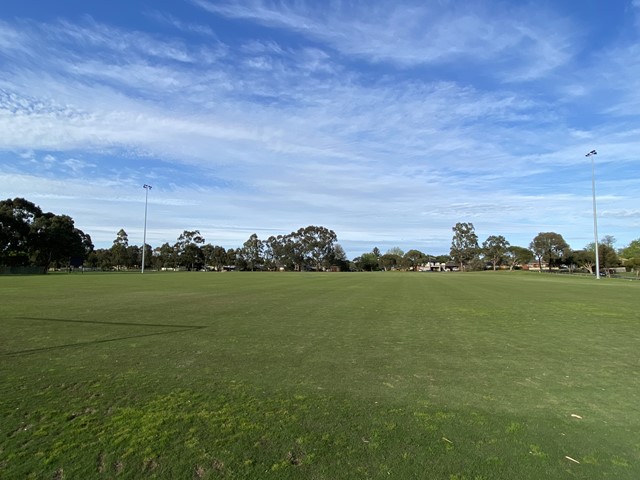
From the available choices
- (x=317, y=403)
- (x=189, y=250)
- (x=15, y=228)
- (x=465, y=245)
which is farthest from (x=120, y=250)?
(x=317, y=403)

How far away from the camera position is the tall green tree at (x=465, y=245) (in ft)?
455

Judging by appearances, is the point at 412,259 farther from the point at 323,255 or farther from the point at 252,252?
the point at 252,252

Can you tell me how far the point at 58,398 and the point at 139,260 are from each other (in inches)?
6383

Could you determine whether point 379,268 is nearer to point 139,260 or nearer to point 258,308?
point 139,260

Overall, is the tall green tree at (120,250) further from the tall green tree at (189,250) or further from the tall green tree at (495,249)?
the tall green tree at (495,249)

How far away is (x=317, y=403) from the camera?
5.30 meters


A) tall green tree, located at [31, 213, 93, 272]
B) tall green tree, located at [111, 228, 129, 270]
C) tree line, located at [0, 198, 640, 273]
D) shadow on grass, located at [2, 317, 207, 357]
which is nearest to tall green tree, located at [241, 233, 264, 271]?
tree line, located at [0, 198, 640, 273]

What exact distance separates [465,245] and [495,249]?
976 centimetres

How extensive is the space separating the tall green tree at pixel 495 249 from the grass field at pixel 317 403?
13224 centimetres

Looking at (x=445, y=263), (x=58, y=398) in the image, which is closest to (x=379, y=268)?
(x=445, y=263)

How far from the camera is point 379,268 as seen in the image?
18100 cm

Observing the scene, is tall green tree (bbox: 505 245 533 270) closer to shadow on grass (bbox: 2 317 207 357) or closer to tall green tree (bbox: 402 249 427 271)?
tall green tree (bbox: 402 249 427 271)

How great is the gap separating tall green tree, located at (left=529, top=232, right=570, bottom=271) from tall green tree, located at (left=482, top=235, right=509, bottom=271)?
937 cm

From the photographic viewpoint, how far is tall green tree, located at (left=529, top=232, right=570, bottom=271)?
12119 cm
